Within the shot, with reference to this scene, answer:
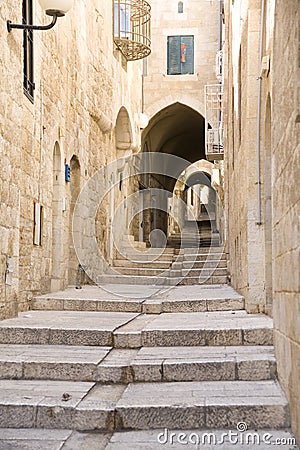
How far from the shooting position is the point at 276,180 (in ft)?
15.7

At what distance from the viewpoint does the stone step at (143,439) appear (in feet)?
13.4

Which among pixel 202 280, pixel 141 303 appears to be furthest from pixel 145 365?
pixel 202 280

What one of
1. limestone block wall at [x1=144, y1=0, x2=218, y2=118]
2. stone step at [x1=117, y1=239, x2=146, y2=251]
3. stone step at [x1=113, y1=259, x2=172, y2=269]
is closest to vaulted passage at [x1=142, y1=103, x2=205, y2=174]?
limestone block wall at [x1=144, y1=0, x2=218, y2=118]

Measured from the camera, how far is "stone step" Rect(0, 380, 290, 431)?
4.38m

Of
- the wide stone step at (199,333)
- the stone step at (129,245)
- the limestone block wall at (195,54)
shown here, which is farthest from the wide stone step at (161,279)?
the limestone block wall at (195,54)

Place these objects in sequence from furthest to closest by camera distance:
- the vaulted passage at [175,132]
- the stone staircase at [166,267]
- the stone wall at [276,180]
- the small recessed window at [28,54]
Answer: the vaulted passage at [175,132]
the stone staircase at [166,267]
the small recessed window at [28,54]
the stone wall at [276,180]

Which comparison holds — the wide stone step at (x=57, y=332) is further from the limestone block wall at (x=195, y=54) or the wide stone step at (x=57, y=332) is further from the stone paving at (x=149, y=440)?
the limestone block wall at (x=195, y=54)

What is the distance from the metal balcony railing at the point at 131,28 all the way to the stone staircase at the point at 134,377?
374 inches

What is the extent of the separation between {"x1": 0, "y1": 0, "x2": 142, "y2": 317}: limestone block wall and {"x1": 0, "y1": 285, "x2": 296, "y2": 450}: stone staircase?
1106 millimetres

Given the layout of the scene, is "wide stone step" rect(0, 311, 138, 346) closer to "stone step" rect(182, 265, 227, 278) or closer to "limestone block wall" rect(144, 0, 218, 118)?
"stone step" rect(182, 265, 227, 278)

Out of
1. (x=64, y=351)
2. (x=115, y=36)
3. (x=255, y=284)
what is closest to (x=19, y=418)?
(x=64, y=351)

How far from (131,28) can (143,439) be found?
13.2 m

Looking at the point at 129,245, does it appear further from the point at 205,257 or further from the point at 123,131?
the point at 123,131

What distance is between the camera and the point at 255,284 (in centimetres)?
716
